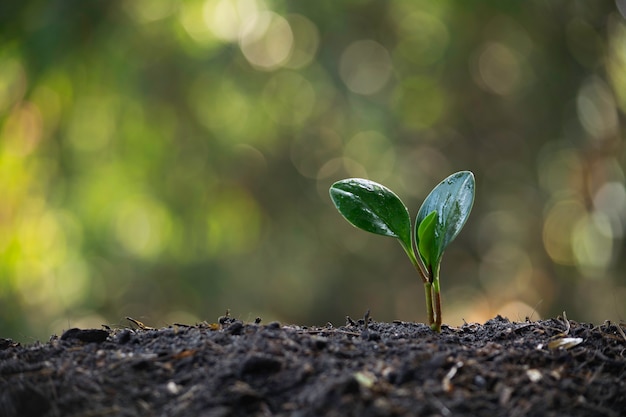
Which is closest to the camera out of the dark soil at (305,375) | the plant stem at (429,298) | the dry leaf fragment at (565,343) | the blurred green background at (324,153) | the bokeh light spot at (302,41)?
the dark soil at (305,375)

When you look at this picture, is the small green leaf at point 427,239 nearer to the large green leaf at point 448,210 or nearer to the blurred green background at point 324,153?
the large green leaf at point 448,210

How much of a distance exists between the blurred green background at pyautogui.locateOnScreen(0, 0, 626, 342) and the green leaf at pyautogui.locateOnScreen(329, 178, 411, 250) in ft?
12.0

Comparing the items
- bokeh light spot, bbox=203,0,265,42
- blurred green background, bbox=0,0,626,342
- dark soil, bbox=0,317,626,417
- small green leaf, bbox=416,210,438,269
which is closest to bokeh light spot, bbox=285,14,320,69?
blurred green background, bbox=0,0,626,342

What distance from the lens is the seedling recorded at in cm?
119

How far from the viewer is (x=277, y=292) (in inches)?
206

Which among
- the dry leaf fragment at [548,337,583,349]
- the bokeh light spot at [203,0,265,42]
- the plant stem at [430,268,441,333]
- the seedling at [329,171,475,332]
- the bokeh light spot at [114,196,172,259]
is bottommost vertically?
the dry leaf fragment at [548,337,583,349]

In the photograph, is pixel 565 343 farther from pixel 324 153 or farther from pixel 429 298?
pixel 324 153

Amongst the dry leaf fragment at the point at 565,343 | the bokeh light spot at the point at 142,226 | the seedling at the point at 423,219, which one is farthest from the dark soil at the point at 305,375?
the bokeh light spot at the point at 142,226

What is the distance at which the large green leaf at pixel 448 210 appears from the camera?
1.18 metres

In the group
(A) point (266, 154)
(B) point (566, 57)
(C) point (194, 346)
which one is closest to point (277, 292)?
(A) point (266, 154)

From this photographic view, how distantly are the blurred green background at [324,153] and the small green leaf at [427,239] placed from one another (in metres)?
3.73

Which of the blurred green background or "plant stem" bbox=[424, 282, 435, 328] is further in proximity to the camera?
the blurred green background

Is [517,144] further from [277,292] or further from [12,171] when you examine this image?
[12,171]

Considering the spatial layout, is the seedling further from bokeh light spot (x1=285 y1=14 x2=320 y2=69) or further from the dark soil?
bokeh light spot (x1=285 y1=14 x2=320 y2=69)
